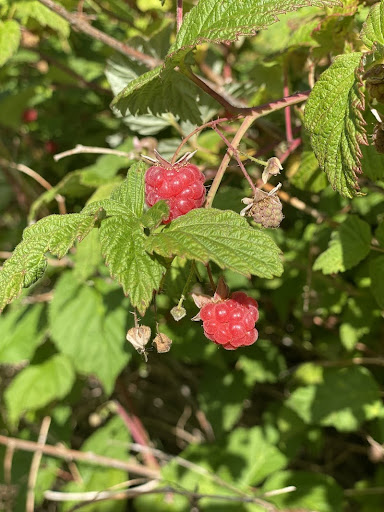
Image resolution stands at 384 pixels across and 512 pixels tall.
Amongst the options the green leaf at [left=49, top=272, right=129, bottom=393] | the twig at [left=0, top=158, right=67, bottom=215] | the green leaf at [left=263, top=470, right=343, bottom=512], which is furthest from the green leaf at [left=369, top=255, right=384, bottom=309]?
the twig at [left=0, top=158, right=67, bottom=215]

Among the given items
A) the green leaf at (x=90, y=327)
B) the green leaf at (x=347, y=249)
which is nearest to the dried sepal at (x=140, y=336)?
the green leaf at (x=347, y=249)

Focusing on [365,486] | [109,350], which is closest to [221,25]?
[109,350]

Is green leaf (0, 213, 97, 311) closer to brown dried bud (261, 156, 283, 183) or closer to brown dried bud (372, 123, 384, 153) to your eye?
brown dried bud (261, 156, 283, 183)

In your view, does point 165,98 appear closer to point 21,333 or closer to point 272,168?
point 272,168

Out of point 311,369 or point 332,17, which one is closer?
point 332,17

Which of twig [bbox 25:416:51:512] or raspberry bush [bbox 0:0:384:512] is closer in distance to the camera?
raspberry bush [bbox 0:0:384:512]

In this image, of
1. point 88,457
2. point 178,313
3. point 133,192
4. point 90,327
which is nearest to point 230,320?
point 178,313

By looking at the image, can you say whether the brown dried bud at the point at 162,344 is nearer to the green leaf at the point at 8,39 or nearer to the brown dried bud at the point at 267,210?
the brown dried bud at the point at 267,210

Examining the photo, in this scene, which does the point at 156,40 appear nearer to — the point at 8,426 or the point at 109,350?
the point at 109,350
